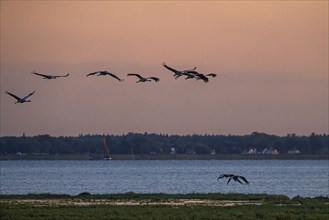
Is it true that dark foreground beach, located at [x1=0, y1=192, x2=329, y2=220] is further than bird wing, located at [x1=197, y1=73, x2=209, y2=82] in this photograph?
Yes

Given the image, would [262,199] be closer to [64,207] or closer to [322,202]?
[322,202]

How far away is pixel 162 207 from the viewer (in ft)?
157

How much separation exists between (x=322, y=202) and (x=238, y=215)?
10.4 metres

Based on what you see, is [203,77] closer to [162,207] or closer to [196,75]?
[196,75]

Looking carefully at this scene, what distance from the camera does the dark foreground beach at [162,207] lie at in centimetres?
4312

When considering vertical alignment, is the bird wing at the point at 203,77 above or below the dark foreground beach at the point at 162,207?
above

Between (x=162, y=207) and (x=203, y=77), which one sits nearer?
(x=203, y=77)

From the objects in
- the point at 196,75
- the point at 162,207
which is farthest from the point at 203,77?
the point at 162,207

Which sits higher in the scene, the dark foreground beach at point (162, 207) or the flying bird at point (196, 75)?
the flying bird at point (196, 75)

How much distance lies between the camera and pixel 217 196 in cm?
5794

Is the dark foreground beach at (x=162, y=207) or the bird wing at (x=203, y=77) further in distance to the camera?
the dark foreground beach at (x=162, y=207)

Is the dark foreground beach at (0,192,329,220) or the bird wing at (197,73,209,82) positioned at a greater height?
the bird wing at (197,73,209,82)

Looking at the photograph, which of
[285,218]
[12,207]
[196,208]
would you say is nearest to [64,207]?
[12,207]

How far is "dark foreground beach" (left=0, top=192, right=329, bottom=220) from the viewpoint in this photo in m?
43.1
